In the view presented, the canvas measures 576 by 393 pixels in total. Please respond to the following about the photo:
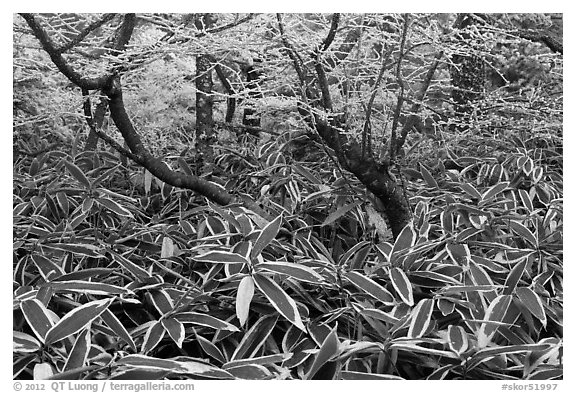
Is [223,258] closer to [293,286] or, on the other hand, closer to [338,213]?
[293,286]

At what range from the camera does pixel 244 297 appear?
2.77ft

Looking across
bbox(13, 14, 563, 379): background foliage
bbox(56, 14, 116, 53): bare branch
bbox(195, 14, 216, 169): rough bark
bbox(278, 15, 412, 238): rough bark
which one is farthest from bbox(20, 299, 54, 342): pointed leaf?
bbox(195, 14, 216, 169): rough bark

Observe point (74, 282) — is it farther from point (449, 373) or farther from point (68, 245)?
point (449, 373)

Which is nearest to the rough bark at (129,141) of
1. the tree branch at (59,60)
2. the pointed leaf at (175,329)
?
the tree branch at (59,60)

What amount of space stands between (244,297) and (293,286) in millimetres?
134

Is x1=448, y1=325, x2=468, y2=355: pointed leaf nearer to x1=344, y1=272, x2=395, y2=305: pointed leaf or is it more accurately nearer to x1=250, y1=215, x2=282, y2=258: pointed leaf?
x1=344, y1=272, x2=395, y2=305: pointed leaf

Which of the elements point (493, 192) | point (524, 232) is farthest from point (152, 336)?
point (493, 192)

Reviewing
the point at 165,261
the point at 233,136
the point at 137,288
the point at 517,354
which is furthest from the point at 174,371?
the point at 233,136

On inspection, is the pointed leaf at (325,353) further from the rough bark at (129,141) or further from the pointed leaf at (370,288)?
the rough bark at (129,141)

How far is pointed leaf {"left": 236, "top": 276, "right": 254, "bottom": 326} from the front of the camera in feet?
2.69

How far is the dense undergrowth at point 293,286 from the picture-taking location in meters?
0.81

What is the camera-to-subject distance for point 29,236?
4.08ft

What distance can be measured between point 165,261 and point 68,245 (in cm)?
20

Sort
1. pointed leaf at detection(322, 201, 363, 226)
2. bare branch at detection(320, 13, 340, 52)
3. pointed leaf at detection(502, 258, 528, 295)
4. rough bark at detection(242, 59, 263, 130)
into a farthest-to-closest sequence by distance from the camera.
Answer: rough bark at detection(242, 59, 263, 130)
pointed leaf at detection(322, 201, 363, 226)
bare branch at detection(320, 13, 340, 52)
pointed leaf at detection(502, 258, 528, 295)
